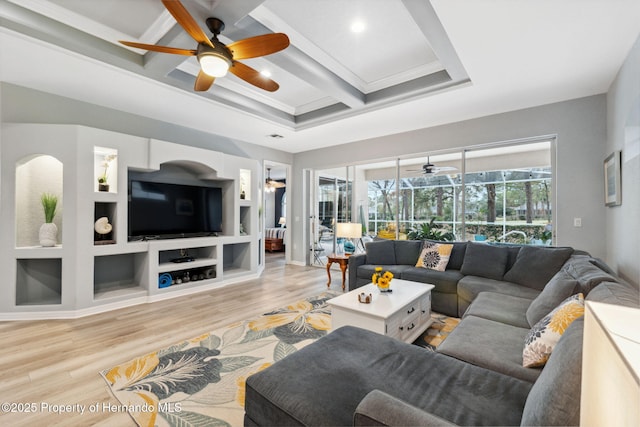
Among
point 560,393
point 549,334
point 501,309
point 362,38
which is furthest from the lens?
point 362,38

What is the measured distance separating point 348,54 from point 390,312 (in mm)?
2648

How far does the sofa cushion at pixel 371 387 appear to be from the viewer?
3.84ft

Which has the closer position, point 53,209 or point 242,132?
point 53,209

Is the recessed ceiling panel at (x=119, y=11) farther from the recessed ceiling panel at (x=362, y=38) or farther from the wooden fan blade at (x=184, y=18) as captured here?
the recessed ceiling panel at (x=362, y=38)

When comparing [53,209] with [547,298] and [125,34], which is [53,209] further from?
[547,298]

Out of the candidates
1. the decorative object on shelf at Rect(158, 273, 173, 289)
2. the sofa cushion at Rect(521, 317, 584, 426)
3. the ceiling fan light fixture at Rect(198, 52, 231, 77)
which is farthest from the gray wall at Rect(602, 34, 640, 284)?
the decorative object on shelf at Rect(158, 273, 173, 289)

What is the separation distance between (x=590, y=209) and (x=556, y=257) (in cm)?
103

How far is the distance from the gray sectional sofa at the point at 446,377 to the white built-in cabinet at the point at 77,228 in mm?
3294

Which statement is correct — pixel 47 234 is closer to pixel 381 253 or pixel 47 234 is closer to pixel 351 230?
pixel 351 230

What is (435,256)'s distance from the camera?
399 centimetres

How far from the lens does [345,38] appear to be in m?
2.79

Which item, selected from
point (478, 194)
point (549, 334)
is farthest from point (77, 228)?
point (478, 194)

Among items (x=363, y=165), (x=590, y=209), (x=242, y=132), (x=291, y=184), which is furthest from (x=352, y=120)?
(x=590, y=209)

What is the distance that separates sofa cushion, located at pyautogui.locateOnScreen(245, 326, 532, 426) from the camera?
1.17 m
